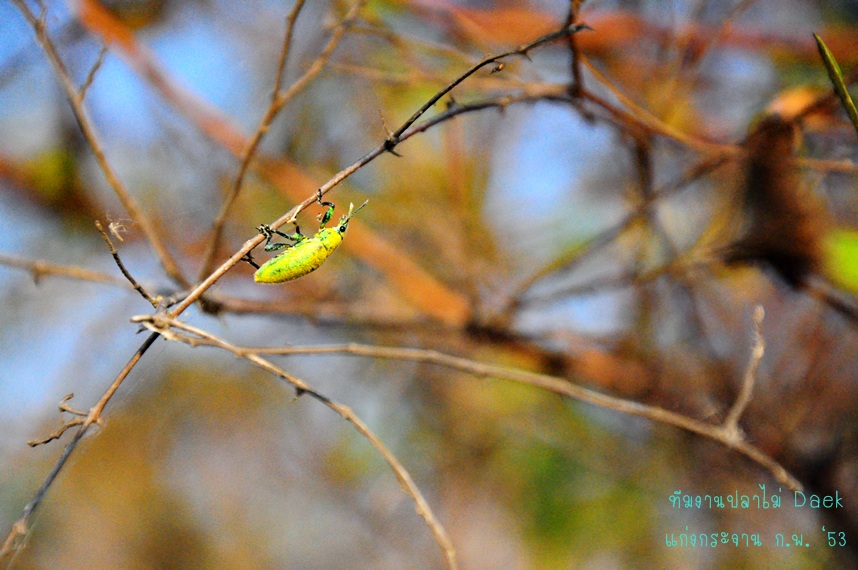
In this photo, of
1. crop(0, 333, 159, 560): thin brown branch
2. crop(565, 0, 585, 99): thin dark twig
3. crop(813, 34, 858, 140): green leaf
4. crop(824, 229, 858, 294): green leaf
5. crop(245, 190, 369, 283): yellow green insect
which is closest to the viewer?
crop(0, 333, 159, 560): thin brown branch

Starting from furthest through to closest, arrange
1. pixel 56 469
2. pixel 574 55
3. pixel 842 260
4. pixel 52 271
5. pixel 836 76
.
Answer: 1. pixel 842 260
2. pixel 52 271
3. pixel 574 55
4. pixel 836 76
5. pixel 56 469

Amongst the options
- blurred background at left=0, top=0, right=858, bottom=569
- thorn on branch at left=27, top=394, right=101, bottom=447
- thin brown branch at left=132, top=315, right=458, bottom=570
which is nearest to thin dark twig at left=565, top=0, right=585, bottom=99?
blurred background at left=0, top=0, right=858, bottom=569

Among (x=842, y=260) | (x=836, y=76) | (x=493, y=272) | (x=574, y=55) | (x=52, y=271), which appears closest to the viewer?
(x=836, y=76)

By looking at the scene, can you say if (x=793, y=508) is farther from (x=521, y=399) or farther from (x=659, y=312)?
(x=521, y=399)

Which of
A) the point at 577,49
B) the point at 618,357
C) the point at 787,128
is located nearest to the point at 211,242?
the point at 577,49

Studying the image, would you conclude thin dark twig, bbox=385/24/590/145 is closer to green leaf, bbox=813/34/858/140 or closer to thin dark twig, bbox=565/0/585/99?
thin dark twig, bbox=565/0/585/99

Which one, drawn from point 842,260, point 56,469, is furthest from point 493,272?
point 56,469

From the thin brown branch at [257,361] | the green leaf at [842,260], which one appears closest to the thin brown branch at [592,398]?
the thin brown branch at [257,361]

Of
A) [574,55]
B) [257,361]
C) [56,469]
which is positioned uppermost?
[574,55]

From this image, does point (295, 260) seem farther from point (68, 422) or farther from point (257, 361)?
point (68, 422)
